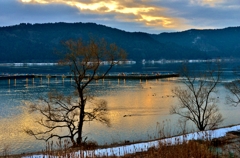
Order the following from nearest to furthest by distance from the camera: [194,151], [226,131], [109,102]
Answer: [194,151], [226,131], [109,102]

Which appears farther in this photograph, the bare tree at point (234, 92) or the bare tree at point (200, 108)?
the bare tree at point (234, 92)

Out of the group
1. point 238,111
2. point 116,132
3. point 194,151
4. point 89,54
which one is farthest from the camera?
point 238,111

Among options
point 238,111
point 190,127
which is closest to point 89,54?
point 190,127

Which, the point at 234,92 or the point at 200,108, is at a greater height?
the point at 234,92

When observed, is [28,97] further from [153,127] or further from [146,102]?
[153,127]

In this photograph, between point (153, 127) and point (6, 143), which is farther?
point (153, 127)

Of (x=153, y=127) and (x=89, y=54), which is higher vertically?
(x=89, y=54)

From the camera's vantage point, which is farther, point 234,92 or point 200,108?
point 200,108

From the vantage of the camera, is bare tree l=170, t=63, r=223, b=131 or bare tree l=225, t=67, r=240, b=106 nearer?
bare tree l=170, t=63, r=223, b=131

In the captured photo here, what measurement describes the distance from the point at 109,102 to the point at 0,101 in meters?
17.9

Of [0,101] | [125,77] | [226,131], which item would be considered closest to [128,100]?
[0,101]

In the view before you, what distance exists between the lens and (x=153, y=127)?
96.8ft

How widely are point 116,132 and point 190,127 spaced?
24.8ft

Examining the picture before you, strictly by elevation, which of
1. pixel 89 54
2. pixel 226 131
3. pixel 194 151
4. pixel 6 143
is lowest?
pixel 6 143
